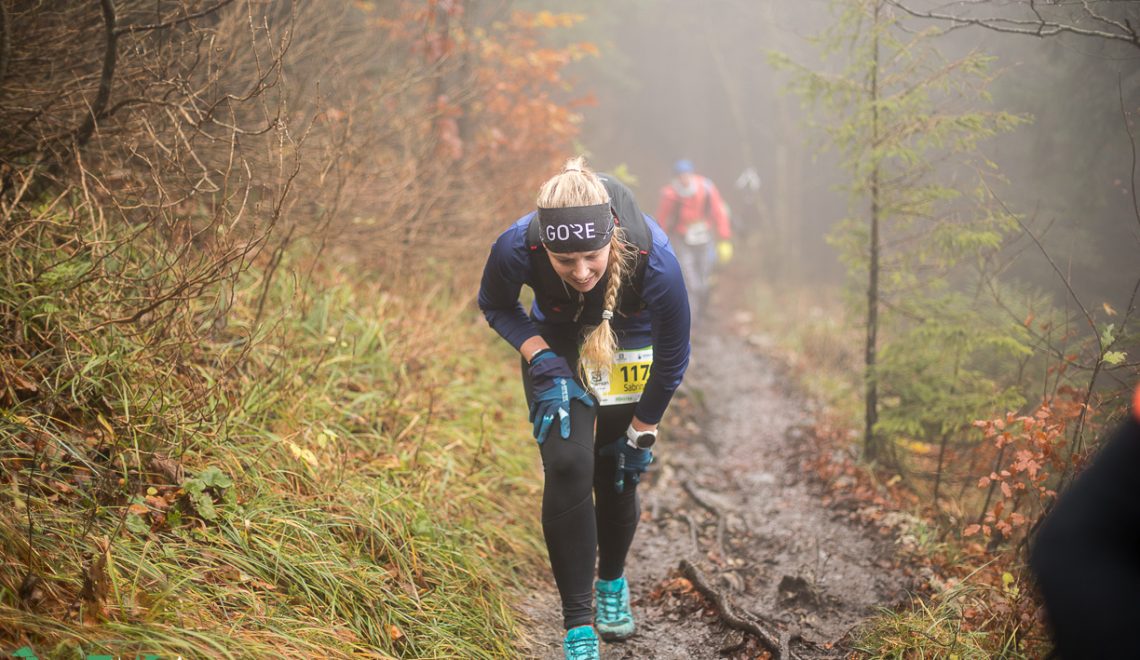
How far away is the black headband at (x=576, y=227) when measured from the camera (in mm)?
2863

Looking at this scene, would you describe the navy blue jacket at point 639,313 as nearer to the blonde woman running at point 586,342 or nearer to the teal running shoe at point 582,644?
the blonde woman running at point 586,342

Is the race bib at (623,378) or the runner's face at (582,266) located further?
the race bib at (623,378)

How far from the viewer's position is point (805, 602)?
3.81m

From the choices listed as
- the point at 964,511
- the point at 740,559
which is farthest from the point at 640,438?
the point at 964,511

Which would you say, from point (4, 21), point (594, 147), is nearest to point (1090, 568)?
point (4, 21)

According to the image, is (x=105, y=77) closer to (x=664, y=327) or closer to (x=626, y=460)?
(x=664, y=327)

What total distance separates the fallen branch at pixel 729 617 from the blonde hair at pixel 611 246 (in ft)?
4.70

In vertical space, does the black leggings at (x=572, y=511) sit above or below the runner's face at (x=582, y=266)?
below

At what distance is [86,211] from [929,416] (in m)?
5.53

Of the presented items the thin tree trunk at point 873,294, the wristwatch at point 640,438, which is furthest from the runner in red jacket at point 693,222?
the wristwatch at point 640,438

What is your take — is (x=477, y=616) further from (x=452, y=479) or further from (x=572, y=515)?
(x=452, y=479)

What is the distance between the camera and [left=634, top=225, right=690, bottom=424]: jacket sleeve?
3.05 meters

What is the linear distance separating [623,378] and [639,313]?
32 cm

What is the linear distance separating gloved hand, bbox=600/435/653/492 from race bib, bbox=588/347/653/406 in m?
0.22
